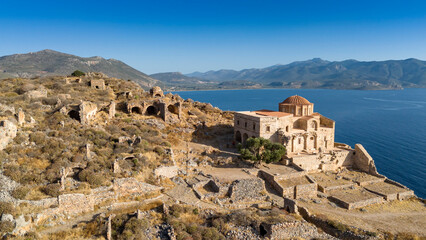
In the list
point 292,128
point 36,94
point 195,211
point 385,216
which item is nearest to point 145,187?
point 195,211

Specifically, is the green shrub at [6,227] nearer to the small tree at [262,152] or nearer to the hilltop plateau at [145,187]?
the hilltop plateau at [145,187]

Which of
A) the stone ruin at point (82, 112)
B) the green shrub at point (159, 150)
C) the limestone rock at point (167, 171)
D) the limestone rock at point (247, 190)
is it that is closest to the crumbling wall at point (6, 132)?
the stone ruin at point (82, 112)

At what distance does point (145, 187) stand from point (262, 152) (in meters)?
15.5

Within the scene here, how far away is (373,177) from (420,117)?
274 feet

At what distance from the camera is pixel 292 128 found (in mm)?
39219

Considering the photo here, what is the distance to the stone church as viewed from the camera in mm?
35688

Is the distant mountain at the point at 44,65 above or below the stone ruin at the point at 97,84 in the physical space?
above

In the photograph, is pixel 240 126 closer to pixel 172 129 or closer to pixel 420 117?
pixel 172 129

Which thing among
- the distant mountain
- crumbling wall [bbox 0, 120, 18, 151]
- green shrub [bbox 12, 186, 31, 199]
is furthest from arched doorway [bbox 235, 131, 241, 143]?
the distant mountain

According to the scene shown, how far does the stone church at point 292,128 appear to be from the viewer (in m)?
35.7

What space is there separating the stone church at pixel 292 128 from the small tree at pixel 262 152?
2.75 m

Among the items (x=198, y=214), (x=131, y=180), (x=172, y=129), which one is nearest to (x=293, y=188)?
(x=198, y=214)

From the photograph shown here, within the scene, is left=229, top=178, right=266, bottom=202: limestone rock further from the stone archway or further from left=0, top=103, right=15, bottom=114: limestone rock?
left=0, top=103, right=15, bottom=114: limestone rock

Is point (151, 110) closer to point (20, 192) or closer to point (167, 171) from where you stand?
point (167, 171)
